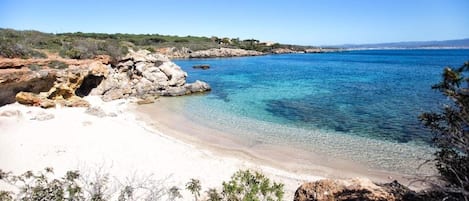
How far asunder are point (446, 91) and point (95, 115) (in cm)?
1792

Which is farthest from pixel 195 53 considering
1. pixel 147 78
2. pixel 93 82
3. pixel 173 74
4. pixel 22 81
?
pixel 22 81

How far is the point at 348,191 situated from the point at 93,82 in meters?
24.2

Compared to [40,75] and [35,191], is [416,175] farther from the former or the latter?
[40,75]

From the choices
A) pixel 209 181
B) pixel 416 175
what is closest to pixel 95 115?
pixel 209 181

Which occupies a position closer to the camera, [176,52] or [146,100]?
[146,100]

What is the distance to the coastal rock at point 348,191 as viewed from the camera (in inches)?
242

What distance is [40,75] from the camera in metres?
20.6

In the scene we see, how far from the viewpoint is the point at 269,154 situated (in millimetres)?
13578

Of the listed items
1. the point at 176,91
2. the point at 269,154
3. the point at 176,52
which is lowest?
the point at 269,154

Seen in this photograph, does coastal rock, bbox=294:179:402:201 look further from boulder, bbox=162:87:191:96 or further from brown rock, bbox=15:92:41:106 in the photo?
boulder, bbox=162:87:191:96

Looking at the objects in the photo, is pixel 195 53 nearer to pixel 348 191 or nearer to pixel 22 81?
pixel 22 81

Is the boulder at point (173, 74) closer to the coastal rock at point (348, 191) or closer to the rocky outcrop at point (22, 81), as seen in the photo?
the rocky outcrop at point (22, 81)

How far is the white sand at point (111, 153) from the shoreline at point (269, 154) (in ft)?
1.91

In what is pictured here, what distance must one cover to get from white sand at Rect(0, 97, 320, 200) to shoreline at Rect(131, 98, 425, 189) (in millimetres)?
→ 582
